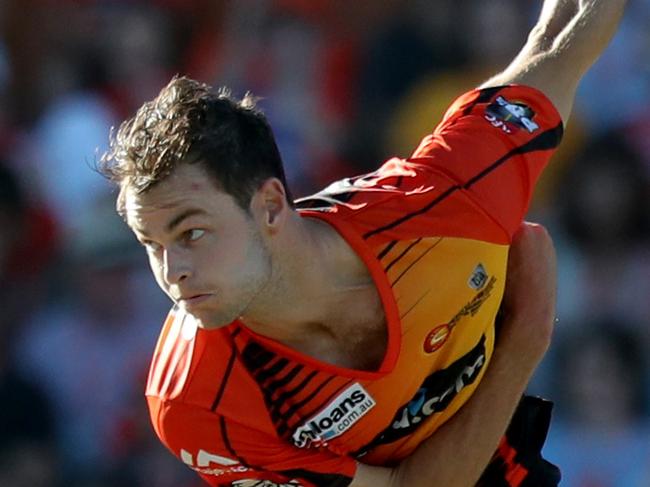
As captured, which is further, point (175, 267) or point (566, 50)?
point (566, 50)

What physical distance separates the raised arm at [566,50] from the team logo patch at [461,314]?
19.1 inches

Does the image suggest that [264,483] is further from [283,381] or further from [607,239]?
[607,239]

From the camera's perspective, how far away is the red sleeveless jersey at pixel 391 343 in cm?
338

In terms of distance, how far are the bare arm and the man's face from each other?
0.55 m

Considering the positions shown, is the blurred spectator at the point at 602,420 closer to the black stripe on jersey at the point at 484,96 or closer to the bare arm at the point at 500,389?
the bare arm at the point at 500,389

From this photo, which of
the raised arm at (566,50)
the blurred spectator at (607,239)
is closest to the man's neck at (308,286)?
the raised arm at (566,50)

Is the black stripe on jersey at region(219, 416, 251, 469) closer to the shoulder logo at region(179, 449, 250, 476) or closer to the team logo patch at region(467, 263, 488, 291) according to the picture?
the shoulder logo at region(179, 449, 250, 476)

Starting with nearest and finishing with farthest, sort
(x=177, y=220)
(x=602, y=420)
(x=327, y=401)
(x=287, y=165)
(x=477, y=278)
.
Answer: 1. (x=177, y=220)
2. (x=327, y=401)
3. (x=477, y=278)
4. (x=602, y=420)
5. (x=287, y=165)

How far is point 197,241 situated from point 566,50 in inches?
43.2

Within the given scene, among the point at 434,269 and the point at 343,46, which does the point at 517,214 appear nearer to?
the point at 434,269

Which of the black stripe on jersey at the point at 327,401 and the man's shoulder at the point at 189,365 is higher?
the man's shoulder at the point at 189,365

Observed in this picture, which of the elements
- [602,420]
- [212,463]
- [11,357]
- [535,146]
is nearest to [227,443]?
[212,463]

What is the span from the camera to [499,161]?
360 centimetres

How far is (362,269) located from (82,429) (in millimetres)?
3025
